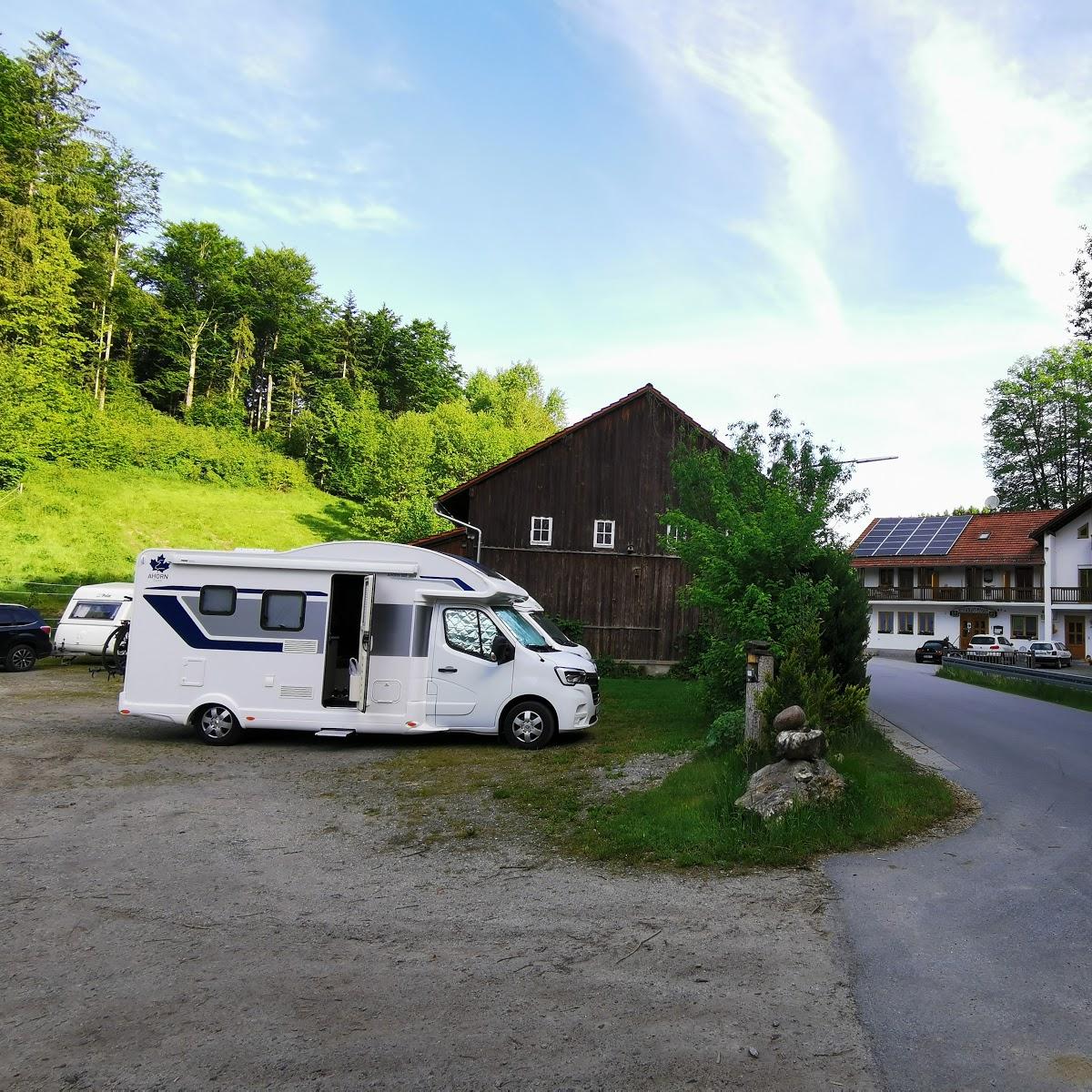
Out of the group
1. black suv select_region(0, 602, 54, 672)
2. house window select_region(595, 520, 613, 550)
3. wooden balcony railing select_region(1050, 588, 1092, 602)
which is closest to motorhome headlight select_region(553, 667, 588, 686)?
house window select_region(595, 520, 613, 550)

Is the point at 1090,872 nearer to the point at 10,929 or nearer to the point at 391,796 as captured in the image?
the point at 391,796

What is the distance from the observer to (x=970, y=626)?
182ft

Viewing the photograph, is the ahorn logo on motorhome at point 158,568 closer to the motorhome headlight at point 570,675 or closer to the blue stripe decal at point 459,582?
the blue stripe decal at point 459,582

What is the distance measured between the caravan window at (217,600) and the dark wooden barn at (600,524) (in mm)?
14265

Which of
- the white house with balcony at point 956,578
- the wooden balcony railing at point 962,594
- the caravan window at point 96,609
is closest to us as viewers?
the caravan window at point 96,609

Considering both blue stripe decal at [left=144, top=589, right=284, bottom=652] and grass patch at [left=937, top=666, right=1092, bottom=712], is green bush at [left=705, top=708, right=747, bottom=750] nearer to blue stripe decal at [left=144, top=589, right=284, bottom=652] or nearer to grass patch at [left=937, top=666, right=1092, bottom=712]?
blue stripe decal at [left=144, top=589, right=284, bottom=652]

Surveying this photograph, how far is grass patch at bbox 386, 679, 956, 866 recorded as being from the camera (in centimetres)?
672

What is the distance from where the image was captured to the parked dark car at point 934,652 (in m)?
47.8

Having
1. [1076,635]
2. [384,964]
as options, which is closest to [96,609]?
[384,964]

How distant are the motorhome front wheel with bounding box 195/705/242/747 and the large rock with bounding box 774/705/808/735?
7839 millimetres

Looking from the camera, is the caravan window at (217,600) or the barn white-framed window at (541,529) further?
the barn white-framed window at (541,529)

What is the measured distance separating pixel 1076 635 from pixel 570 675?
50.7m

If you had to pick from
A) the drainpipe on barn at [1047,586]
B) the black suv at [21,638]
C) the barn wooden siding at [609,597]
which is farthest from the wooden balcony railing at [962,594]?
the black suv at [21,638]

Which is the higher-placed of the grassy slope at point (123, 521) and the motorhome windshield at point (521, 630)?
the grassy slope at point (123, 521)
